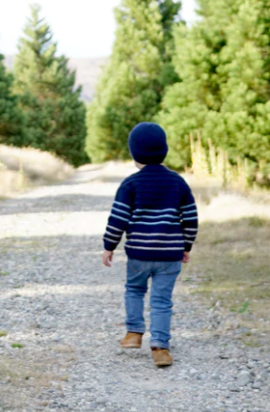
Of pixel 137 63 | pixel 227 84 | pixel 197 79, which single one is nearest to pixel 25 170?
pixel 197 79

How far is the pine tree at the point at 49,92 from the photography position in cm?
3712

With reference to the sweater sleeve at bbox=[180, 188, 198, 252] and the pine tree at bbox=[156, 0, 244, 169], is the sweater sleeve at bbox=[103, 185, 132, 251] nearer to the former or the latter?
the sweater sleeve at bbox=[180, 188, 198, 252]

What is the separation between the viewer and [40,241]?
369 inches

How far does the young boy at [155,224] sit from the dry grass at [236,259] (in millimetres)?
1105

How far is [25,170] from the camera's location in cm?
2177

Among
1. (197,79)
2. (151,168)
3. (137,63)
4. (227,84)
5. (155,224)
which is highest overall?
(137,63)

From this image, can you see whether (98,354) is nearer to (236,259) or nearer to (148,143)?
(148,143)

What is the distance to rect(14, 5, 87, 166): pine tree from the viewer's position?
37.1 metres

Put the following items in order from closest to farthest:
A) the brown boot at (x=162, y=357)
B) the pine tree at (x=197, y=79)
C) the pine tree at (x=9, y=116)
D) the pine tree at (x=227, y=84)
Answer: the brown boot at (x=162, y=357)
the pine tree at (x=227, y=84)
the pine tree at (x=197, y=79)
the pine tree at (x=9, y=116)

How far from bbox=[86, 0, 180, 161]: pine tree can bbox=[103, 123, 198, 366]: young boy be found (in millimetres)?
25509

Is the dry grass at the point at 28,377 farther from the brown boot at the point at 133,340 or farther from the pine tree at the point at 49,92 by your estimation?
the pine tree at the point at 49,92

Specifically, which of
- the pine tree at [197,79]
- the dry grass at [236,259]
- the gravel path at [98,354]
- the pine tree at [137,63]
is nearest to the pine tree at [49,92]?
the pine tree at [137,63]

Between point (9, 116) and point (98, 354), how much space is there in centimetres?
2439

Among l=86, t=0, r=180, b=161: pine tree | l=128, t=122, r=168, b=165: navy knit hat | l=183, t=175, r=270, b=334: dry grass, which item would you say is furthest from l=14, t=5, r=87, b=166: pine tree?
l=128, t=122, r=168, b=165: navy knit hat
